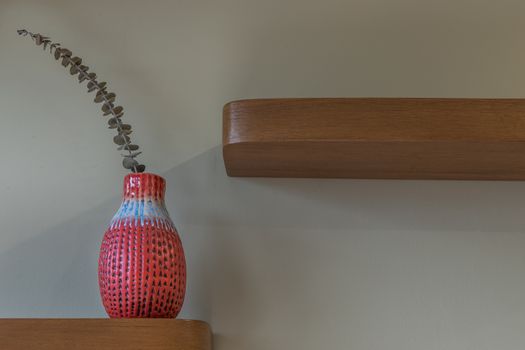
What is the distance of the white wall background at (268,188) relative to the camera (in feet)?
3.24

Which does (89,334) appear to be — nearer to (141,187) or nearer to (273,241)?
(141,187)

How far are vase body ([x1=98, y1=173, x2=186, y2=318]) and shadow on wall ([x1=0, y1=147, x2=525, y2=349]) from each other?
14 cm

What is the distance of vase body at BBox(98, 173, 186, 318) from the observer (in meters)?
0.83

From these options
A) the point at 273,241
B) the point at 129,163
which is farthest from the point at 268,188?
the point at 129,163

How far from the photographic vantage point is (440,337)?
973 mm

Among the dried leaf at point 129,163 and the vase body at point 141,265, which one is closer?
the vase body at point 141,265

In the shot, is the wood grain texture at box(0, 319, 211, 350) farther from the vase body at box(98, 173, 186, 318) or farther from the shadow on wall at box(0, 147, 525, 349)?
the shadow on wall at box(0, 147, 525, 349)

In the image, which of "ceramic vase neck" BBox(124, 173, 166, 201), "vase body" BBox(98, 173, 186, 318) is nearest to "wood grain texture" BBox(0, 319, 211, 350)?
"vase body" BBox(98, 173, 186, 318)

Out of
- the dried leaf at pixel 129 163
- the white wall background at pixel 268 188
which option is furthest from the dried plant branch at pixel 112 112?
the white wall background at pixel 268 188

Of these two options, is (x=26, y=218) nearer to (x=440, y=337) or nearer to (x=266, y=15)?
(x=266, y=15)

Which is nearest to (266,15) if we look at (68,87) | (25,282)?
(68,87)

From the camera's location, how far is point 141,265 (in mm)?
836

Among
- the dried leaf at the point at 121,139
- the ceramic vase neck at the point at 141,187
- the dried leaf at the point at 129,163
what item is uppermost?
the dried leaf at the point at 121,139

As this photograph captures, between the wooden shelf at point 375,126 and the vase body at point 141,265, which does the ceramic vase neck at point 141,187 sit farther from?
the wooden shelf at point 375,126
